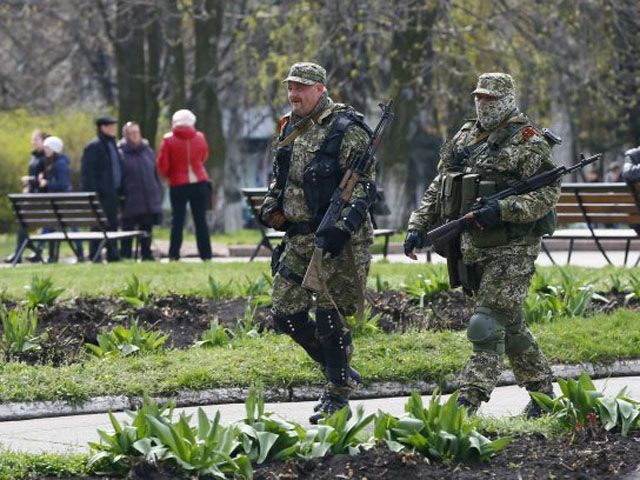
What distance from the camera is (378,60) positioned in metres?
26.7

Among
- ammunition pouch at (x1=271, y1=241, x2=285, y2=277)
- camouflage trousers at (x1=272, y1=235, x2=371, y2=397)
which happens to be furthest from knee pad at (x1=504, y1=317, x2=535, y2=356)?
ammunition pouch at (x1=271, y1=241, x2=285, y2=277)

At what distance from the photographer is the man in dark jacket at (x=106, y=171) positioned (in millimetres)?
19156

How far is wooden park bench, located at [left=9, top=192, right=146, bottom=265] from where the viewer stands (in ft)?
60.4

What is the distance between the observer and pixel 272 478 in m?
6.09

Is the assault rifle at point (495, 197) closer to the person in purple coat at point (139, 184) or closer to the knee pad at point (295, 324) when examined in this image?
the knee pad at point (295, 324)

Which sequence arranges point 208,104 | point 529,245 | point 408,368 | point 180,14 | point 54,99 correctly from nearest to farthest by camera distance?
point 529,245, point 408,368, point 180,14, point 208,104, point 54,99

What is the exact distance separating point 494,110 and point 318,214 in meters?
1.02

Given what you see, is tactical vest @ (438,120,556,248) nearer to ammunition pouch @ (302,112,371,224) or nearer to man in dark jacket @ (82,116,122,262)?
ammunition pouch @ (302,112,371,224)

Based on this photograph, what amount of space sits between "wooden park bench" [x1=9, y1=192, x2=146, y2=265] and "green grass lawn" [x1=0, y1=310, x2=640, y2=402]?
8.26 metres

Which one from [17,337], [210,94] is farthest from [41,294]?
[210,94]

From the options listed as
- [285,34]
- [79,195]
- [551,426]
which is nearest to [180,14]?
[285,34]

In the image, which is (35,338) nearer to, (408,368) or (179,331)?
(179,331)

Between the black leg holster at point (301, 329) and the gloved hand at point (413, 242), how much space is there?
69 cm

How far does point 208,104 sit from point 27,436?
70.1 feet
